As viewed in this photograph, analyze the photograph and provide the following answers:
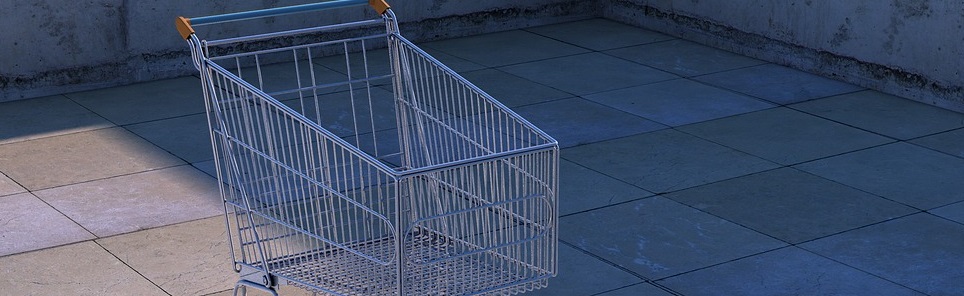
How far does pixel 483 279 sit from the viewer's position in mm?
3895

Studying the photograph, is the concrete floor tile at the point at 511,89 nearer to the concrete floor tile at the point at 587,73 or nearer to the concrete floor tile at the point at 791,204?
the concrete floor tile at the point at 587,73

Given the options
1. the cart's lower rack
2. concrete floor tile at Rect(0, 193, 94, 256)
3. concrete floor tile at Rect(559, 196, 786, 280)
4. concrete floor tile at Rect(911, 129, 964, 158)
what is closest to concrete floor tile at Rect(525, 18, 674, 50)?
concrete floor tile at Rect(911, 129, 964, 158)

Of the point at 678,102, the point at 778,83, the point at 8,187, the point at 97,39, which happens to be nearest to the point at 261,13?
the point at 8,187

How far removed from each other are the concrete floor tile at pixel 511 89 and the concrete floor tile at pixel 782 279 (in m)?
2.60

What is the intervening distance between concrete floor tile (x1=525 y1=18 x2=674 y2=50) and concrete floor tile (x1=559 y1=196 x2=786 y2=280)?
3353mm

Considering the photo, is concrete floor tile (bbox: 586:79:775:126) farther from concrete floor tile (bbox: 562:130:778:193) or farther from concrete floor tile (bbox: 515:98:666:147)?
concrete floor tile (bbox: 562:130:778:193)

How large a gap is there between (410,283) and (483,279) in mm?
227

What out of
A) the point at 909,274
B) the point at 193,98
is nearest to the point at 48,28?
the point at 193,98

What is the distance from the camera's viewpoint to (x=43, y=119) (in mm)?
7250

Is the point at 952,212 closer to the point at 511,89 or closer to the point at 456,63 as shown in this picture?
the point at 511,89

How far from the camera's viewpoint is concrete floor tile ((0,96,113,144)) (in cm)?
698

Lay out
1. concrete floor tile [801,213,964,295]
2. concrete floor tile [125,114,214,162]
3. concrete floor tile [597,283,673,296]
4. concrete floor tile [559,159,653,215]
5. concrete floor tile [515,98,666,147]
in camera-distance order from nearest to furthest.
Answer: concrete floor tile [597,283,673,296], concrete floor tile [801,213,964,295], concrete floor tile [559,159,653,215], concrete floor tile [125,114,214,162], concrete floor tile [515,98,666,147]

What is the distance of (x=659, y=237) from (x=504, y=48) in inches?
146

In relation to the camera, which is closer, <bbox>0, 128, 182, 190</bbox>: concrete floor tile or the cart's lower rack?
the cart's lower rack
